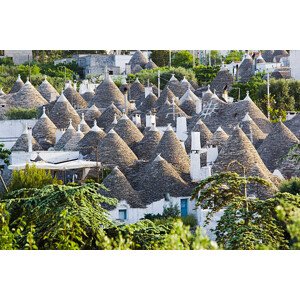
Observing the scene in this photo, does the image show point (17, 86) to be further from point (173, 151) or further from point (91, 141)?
point (173, 151)

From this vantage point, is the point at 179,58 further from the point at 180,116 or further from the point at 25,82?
Result: the point at 25,82

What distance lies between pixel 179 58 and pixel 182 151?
3.82 metres

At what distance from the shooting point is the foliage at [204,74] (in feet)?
71.3

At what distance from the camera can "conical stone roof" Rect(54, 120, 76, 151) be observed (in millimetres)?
16864

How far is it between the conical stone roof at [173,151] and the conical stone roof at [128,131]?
2.30 feet

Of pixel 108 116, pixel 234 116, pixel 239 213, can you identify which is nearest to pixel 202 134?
pixel 234 116

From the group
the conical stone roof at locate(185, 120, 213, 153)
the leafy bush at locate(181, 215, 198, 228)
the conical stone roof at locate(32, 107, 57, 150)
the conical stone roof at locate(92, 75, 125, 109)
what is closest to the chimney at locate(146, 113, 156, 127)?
the conical stone roof at locate(185, 120, 213, 153)

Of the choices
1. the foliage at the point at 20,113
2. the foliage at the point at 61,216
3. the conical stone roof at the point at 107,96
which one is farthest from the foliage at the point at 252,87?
the foliage at the point at 61,216

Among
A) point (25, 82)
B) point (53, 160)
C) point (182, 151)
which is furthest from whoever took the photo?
point (25, 82)

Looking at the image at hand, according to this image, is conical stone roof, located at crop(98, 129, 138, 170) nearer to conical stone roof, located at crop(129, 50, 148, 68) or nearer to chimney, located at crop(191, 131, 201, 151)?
chimney, located at crop(191, 131, 201, 151)

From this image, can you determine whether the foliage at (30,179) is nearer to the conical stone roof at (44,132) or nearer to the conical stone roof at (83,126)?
the conical stone roof at (44,132)

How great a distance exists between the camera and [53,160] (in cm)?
1468

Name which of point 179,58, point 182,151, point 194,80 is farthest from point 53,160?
point 194,80
